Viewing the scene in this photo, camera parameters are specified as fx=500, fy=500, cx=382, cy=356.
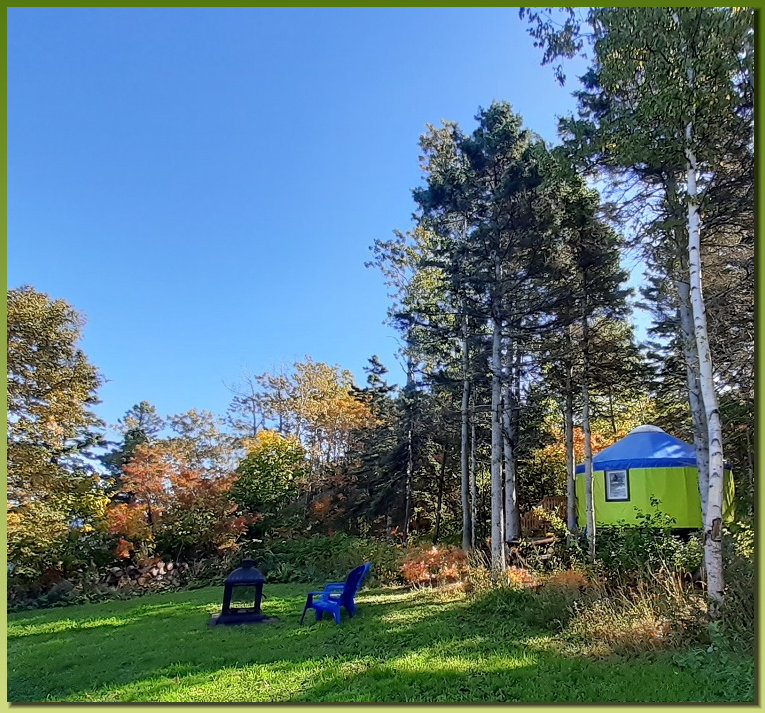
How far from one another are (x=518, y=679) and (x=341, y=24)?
4660mm

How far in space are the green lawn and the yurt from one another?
503 centimetres

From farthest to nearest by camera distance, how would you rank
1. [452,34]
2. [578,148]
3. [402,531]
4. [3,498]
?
1. [402,531]
2. [578,148]
3. [452,34]
4. [3,498]

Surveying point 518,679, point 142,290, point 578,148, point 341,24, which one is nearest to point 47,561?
point 142,290

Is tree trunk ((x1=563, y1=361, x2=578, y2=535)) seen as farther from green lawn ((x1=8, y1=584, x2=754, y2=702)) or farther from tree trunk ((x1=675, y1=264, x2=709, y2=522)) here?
green lawn ((x1=8, y1=584, x2=754, y2=702))

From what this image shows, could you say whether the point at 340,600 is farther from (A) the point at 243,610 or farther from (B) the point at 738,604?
(B) the point at 738,604

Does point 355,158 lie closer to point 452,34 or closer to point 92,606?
point 452,34

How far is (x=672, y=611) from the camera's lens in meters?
3.56

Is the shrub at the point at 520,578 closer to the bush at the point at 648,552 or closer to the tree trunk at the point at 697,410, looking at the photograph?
the bush at the point at 648,552

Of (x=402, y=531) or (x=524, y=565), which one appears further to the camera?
(x=402, y=531)

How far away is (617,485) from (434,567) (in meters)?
4.43

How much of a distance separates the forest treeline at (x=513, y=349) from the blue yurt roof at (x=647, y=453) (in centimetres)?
70

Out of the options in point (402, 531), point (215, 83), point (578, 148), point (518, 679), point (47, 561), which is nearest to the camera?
point (518, 679)

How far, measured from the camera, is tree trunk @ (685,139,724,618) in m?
3.35

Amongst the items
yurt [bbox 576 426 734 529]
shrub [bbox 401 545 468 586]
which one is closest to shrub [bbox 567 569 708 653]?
shrub [bbox 401 545 468 586]
